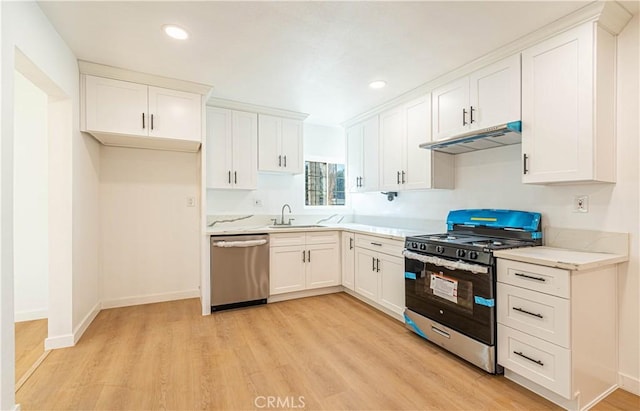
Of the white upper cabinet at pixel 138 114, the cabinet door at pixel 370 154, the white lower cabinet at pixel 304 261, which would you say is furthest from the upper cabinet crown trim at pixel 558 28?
the white upper cabinet at pixel 138 114

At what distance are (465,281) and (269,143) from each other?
9.46 feet

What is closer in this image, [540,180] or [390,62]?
[540,180]

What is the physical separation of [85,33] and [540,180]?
11.7ft

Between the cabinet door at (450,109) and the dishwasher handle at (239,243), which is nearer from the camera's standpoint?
the cabinet door at (450,109)

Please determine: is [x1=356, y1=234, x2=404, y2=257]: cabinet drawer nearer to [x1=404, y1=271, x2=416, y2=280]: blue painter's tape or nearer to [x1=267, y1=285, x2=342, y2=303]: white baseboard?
[x1=404, y1=271, x2=416, y2=280]: blue painter's tape

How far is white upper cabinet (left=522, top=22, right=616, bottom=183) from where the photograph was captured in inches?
75.6

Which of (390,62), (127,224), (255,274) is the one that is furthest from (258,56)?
(127,224)

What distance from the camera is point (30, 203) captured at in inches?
122

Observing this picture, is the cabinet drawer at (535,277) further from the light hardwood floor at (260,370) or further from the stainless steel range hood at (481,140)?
the stainless steel range hood at (481,140)

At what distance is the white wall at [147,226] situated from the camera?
3.43 m

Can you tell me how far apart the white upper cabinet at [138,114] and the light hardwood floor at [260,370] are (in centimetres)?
190

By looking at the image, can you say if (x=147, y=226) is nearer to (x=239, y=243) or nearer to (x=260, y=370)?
(x=239, y=243)

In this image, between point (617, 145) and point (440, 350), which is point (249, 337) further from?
point (617, 145)

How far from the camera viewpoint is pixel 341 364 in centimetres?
225
